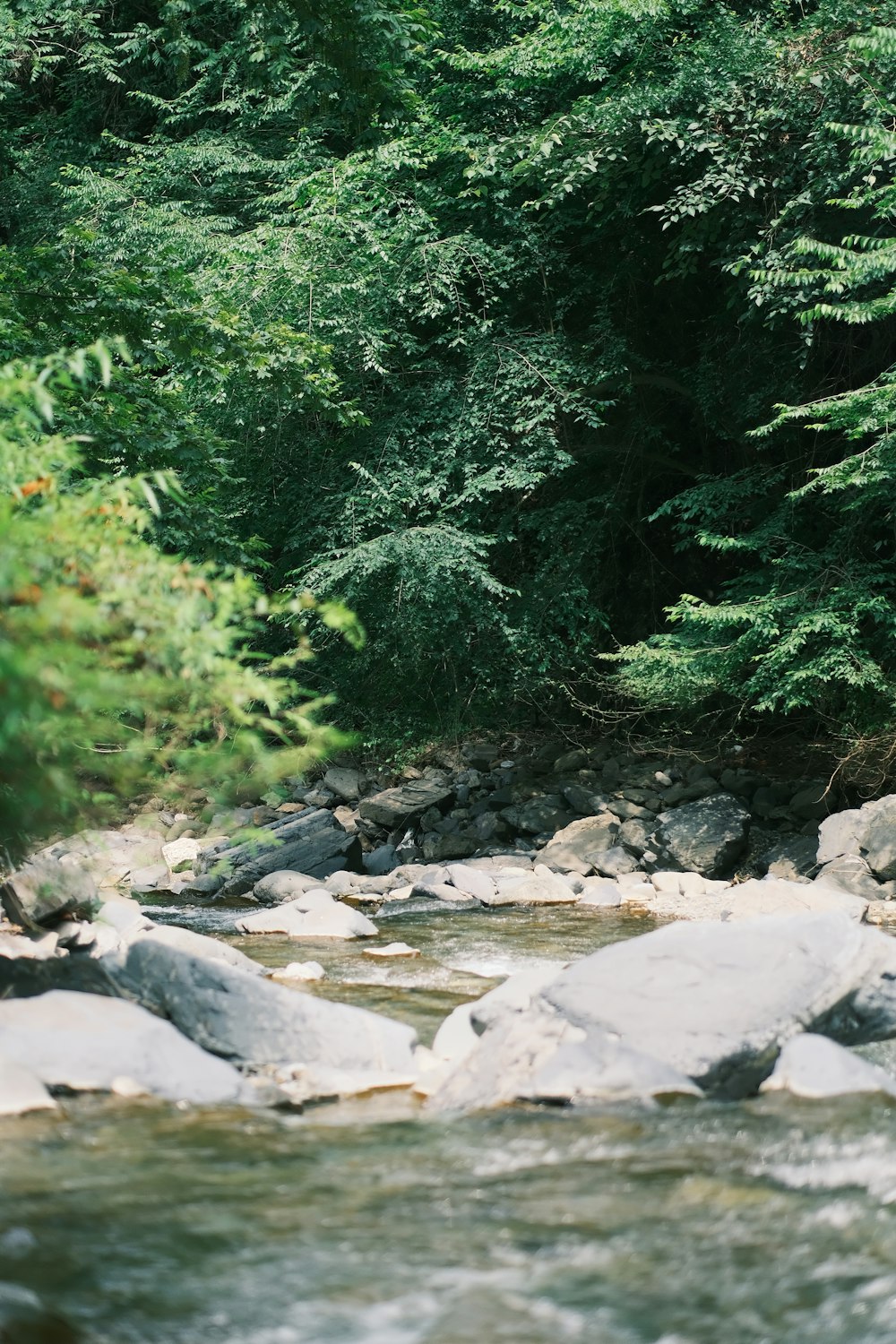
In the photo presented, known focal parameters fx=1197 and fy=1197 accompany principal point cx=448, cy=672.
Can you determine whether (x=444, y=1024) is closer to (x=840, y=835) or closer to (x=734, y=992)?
(x=734, y=992)

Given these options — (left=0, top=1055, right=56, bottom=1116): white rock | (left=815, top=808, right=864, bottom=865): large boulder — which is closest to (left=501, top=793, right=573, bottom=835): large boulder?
(left=815, top=808, right=864, bottom=865): large boulder

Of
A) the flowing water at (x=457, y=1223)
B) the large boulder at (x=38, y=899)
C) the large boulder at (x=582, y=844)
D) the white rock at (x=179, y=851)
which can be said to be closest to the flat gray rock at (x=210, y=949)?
the large boulder at (x=38, y=899)

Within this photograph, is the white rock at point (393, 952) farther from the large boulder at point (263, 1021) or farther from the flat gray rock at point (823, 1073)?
the flat gray rock at point (823, 1073)

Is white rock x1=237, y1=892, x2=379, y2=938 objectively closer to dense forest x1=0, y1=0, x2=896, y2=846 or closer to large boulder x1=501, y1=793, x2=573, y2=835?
dense forest x1=0, y1=0, x2=896, y2=846

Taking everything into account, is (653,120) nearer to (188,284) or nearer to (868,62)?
(868,62)

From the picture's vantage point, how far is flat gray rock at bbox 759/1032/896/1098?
4.14m

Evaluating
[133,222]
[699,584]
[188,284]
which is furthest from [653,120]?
[133,222]

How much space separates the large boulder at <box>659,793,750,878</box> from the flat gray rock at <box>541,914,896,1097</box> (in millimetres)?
4974

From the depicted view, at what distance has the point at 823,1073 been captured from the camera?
4.19 m

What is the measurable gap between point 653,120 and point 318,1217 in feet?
30.3

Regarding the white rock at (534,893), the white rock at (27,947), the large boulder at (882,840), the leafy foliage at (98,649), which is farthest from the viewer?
the white rock at (534,893)

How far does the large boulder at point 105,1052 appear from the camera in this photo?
4074mm

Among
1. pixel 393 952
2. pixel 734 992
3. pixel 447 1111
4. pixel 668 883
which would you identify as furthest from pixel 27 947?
pixel 668 883

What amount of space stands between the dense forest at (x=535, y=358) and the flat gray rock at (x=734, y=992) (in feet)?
10.2
